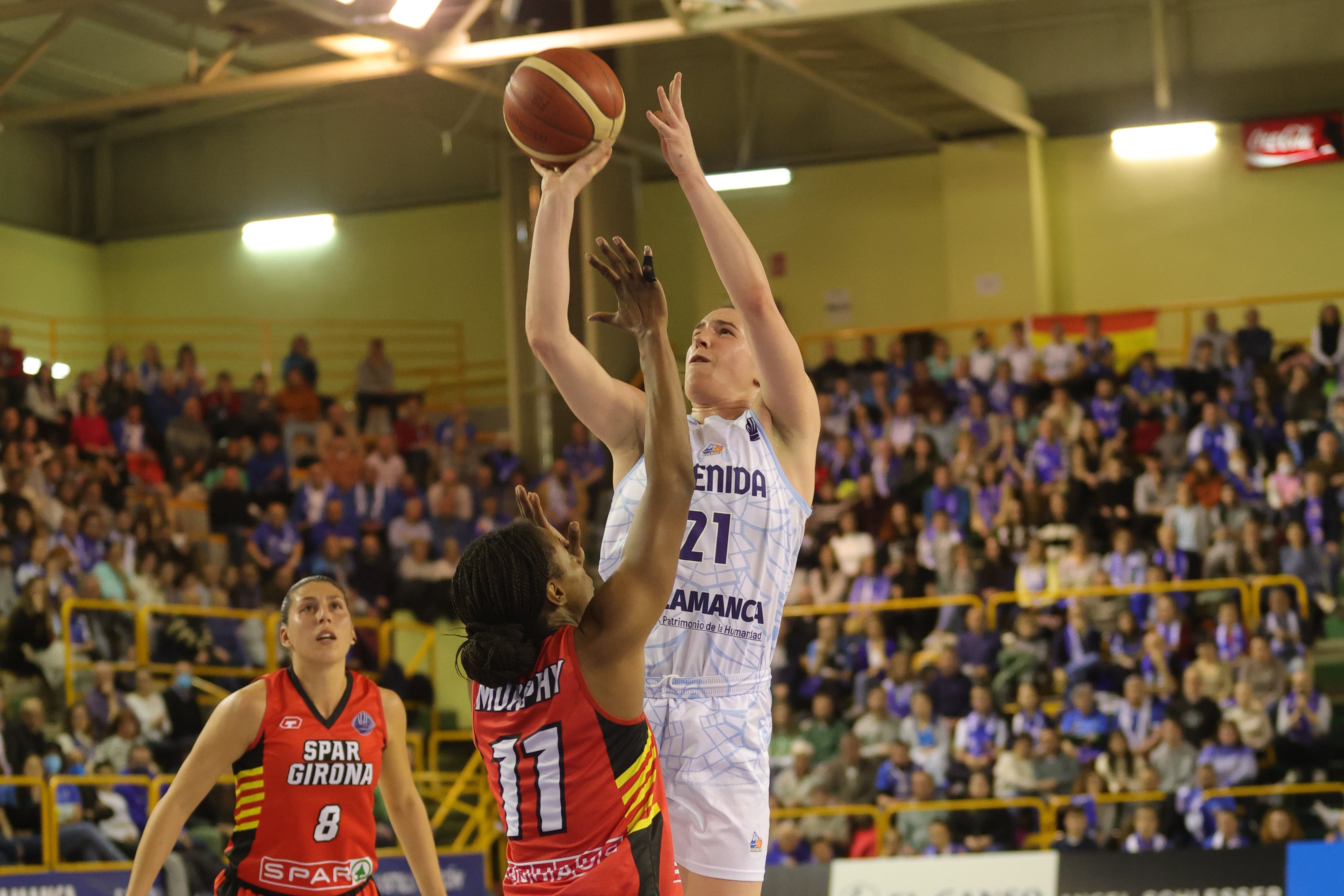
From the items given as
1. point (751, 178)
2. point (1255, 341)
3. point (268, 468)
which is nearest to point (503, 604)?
point (268, 468)

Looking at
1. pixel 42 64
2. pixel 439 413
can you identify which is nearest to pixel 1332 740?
pixel 439 413

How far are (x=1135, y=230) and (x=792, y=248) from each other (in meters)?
4.37

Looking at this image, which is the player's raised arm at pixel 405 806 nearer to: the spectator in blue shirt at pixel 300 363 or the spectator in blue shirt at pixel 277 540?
the spectator in blue shirt at pixel 277 540

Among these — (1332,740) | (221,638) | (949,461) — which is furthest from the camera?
(949,461)

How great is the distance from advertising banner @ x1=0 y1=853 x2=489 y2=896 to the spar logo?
14.5 feet

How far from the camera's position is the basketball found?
428 centimetres

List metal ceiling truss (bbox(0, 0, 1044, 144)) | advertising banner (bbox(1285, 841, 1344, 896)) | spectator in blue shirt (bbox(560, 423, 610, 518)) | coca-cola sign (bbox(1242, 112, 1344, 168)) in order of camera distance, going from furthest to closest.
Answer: coca-cola sign (bbox(1242, 112, 1344, 168)) < spectator in blue shirt (bbox(560, 423, 610, 518)) < metal ceiling truss (bbox(0, 0, 1044, 144)) < advertising banner (bbox(1285, 841, 1344, 896))

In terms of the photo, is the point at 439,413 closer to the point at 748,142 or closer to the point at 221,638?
the point at 748,142

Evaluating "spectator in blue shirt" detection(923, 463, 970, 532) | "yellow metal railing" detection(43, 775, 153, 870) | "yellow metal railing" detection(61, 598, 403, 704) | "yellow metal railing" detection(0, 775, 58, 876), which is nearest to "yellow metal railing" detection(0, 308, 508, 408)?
"yellow metal railing" detection(61, 598, 403, 704)

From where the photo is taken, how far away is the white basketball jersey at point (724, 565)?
152 inches

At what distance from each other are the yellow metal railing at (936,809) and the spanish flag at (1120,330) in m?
7.55

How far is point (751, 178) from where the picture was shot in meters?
20.5

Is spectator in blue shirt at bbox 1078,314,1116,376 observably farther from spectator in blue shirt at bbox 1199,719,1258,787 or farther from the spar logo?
the spar logo

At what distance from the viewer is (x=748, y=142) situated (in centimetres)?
2025
